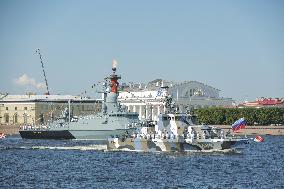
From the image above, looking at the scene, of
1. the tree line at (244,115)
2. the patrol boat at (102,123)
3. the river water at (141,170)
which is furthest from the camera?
the tree line at (244,115)

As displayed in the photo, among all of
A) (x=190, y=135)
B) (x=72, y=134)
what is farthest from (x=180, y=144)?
(x=72, y=134)

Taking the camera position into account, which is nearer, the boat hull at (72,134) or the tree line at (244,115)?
the boat hull at (72,134)

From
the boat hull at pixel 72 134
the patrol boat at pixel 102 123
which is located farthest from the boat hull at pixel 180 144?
the boat hull at pixel 72 134

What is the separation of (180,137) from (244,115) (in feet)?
286

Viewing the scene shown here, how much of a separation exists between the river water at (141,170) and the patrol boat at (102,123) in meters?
35.4

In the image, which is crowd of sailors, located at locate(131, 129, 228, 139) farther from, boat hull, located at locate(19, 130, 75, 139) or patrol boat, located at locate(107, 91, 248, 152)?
boat hull, located at locate(19, 130, 75, 139)

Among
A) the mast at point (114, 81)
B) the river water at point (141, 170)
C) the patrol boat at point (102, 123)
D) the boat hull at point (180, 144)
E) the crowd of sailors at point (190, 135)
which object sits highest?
the mast at point (114, 81)

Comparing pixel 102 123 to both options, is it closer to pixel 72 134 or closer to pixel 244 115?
pixel 72 134

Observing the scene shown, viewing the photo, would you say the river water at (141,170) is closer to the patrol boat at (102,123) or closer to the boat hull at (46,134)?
the patrol boat at (102,123)

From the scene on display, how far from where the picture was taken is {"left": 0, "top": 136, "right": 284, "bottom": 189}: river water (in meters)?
48.3

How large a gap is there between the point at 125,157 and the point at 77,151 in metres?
13.5

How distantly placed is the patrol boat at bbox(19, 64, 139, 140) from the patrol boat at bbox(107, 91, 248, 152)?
35.3m

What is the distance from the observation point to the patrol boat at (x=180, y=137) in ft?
230

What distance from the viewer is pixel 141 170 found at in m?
57.3
